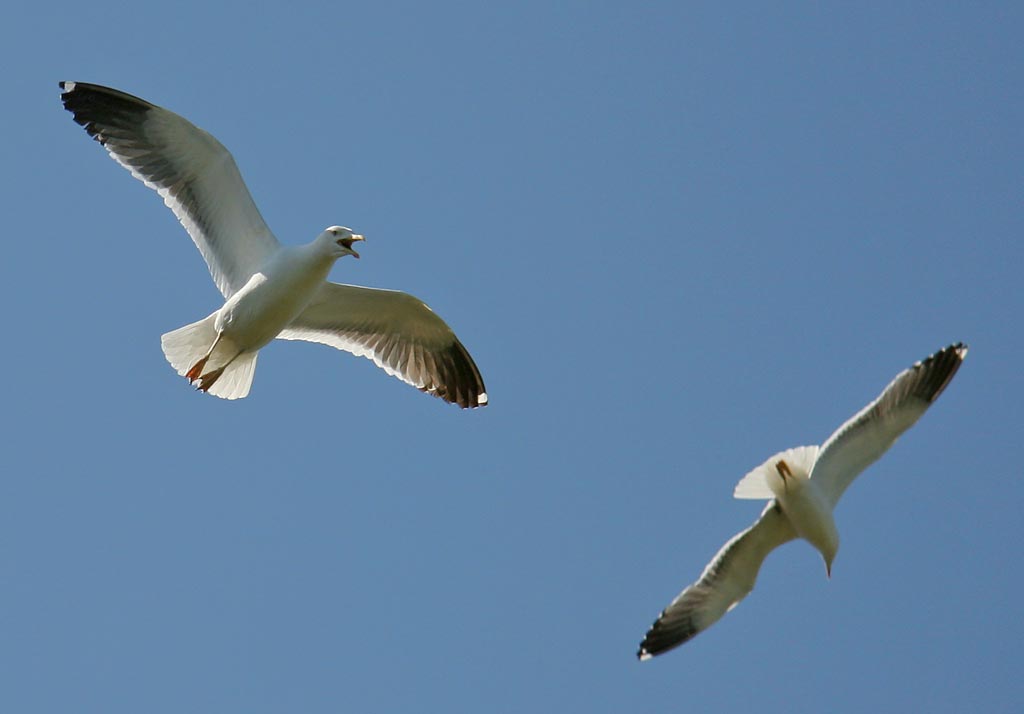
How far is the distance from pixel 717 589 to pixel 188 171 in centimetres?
484

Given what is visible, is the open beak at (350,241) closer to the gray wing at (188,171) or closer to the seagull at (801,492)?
the gray wing at (188,171)

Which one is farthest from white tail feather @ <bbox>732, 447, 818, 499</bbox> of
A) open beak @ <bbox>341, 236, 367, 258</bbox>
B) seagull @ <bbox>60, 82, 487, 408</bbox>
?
open beak @ <bbox>341, 236, 367, 258</bbox>

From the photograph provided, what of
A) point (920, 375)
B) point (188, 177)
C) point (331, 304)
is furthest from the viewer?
point (331, 304)

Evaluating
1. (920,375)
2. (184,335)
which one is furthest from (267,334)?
(920,375)

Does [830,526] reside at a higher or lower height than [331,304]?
lower

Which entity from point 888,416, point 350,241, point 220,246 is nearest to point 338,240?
point 350,241

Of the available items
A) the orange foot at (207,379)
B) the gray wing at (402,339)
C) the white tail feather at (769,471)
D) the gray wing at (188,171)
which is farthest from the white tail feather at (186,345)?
the white tail feather at (769,471)

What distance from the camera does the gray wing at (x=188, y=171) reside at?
31.4 feet

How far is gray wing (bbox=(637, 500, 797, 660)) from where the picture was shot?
9742 mm

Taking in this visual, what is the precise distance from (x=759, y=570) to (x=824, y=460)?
1039 mm

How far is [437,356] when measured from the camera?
35.8ft

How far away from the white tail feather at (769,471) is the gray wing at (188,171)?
3699mm

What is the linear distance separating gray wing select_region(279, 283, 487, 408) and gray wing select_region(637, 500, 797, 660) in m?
2.24

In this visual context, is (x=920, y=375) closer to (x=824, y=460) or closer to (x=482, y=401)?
(x=824, y=460)
